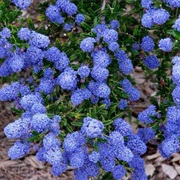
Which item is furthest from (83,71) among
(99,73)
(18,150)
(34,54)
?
(18,150)

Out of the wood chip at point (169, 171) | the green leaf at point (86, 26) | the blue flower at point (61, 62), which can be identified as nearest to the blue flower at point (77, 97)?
the blue flower at point (61, 62)

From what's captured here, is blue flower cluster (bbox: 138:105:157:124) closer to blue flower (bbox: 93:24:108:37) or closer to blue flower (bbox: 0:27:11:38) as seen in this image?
blue flower (bbox: 93:24:108:37)

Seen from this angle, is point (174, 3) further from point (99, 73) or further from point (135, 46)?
point (99, 73)

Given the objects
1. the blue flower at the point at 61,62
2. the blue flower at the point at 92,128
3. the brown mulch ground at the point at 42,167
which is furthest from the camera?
the brown mulch ground at the point at 42,167

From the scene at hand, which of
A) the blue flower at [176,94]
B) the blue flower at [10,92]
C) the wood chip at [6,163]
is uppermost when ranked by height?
the blue flower at [176,94]

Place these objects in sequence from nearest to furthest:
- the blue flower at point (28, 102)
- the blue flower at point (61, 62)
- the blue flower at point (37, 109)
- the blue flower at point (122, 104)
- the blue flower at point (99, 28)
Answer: the blue flower at point (37, 109), the blue flower at point (28, 102), the blue flower at point (61, 62), the blue flower at point (99, 28), the blue flower at point (122, 104)

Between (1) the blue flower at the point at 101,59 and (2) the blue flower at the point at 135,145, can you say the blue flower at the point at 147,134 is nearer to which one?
(2) the blue flower at the point at 135,145

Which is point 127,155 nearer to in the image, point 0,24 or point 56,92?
point 56,92
